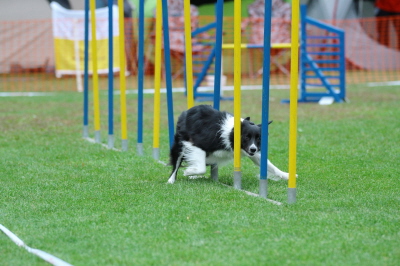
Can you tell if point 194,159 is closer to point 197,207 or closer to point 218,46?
point 197,207

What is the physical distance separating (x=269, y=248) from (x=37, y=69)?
62.1 ft

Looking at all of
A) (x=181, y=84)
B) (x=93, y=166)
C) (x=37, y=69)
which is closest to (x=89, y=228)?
A: (x=93, y=166)

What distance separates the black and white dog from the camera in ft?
19.3

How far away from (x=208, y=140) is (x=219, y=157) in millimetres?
252

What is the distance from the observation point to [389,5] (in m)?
23.0

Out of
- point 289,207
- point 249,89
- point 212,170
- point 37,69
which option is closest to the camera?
point 289,207

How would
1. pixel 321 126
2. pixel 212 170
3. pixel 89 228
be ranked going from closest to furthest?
pixel 89 228 < pixel 212 170 < pixel 321 126

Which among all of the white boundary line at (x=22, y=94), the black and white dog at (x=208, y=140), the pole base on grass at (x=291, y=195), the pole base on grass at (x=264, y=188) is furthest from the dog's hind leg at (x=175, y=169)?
the white boundary line at (x=22, y=94)

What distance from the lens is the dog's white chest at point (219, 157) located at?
609 centimetres

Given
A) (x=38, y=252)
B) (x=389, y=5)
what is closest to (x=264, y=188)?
(x=38, y=252)

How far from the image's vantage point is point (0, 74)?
21.4 metres

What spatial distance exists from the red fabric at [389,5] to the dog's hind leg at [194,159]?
18899 mm

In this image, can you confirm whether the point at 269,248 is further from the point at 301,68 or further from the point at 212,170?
the point at 301,68

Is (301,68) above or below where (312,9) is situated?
below
